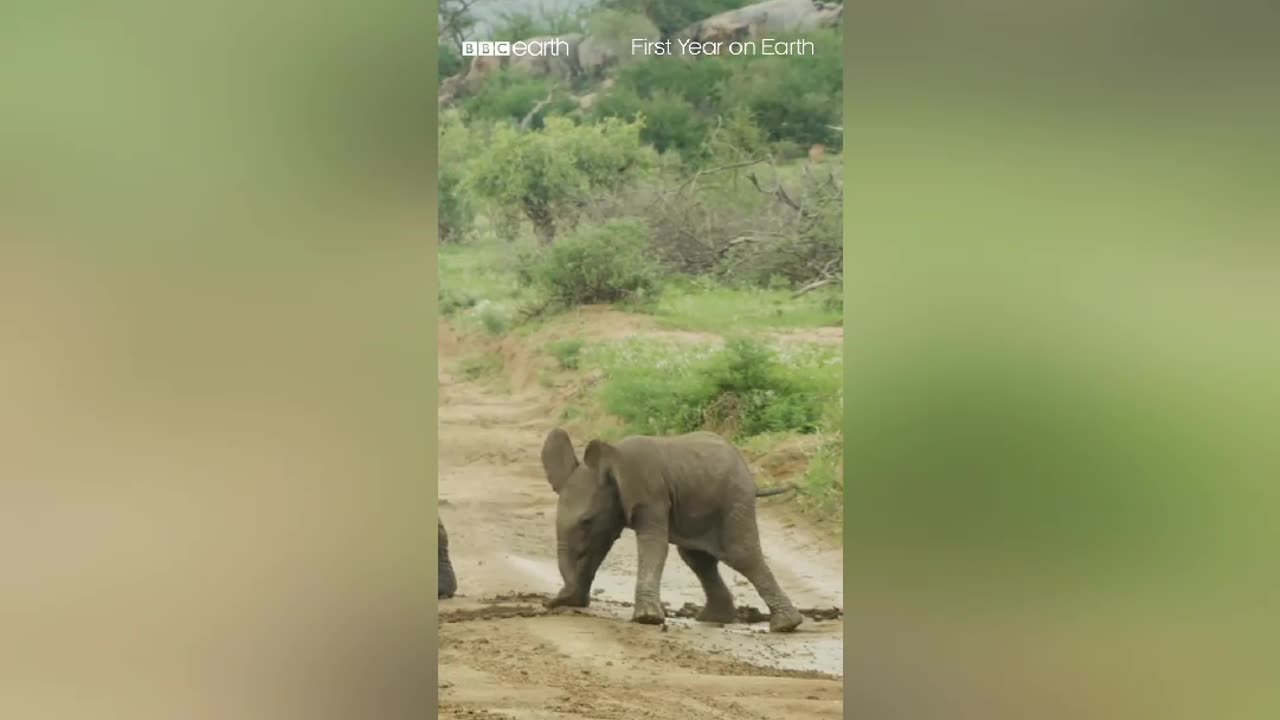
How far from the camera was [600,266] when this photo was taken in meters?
2.88

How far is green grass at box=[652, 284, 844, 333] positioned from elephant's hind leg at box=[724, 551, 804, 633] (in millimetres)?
600

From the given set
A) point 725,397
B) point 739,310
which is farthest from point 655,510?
point 739,310

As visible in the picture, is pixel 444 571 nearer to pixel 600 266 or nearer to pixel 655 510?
pixel 655 510

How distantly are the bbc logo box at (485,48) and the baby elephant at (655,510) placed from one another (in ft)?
3.30

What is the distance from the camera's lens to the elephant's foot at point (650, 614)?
9.28 feet

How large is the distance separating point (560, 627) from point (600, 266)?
95 cm

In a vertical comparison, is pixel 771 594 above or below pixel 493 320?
below

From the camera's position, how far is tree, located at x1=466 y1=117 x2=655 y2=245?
113 inches

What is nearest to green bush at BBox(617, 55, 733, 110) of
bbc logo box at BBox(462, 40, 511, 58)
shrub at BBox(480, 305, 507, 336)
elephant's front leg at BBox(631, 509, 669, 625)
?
bbc logo box at BBox(462, 40, 511, 58)

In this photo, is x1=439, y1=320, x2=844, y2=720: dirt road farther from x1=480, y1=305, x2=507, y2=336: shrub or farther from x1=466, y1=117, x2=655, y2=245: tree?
x1=466, y1=117, x2=655, y2=245: tree

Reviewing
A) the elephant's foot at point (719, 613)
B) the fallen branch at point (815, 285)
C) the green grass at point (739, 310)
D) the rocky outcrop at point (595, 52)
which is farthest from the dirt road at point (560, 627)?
the rocky outcrop at point (595, 52)

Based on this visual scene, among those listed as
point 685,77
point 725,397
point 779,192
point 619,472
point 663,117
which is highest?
point 685,77
